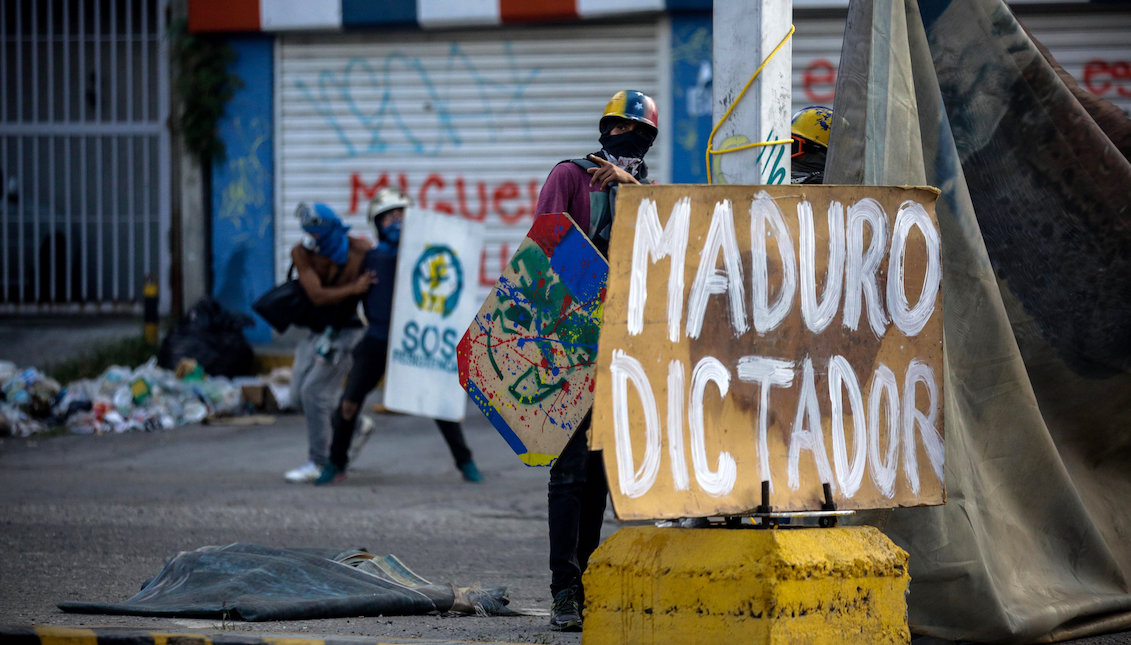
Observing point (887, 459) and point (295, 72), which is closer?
point (887, 459)

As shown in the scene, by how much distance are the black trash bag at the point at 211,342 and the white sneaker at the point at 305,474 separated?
11.9ft

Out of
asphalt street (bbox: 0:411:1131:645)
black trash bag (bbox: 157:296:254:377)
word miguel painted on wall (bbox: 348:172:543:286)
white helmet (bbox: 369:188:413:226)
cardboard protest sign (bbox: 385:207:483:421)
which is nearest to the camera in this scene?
asphalt street (bbox: 0:411:1131:645)

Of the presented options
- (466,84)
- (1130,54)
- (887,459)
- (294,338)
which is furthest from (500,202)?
(887,459)

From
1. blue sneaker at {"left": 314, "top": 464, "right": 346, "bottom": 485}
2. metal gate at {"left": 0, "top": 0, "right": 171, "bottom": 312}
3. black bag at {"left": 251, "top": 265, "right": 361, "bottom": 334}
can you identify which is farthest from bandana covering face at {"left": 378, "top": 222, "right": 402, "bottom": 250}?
metal gate at {"left": 0, "top": 0, "right": 171, "bottom": 312}

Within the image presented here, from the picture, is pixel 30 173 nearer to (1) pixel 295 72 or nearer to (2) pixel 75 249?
(2) pixel 75 249

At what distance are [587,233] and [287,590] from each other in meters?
1.62

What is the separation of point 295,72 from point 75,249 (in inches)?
119

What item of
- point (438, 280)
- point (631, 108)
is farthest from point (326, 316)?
point (631, 108)

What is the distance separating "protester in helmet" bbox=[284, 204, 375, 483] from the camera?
7.77 m

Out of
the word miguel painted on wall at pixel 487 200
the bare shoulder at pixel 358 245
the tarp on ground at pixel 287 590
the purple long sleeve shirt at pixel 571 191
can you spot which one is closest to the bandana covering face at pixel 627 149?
the purple long sleeve shirt at pixel 571 191

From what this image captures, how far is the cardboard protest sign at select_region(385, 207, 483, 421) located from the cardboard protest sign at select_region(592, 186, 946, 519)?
4.47 m

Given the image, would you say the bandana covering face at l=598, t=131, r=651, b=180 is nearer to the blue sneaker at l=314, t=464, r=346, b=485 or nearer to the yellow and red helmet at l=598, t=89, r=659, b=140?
the yellow and red helmet at l=598, t=89, r=659, b=140

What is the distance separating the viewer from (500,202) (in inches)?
468

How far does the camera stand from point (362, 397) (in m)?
7.57
